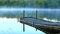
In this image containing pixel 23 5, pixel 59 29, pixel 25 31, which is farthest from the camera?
pixel 23 5

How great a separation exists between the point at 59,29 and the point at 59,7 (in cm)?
4315

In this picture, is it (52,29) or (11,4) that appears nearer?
(52,29)

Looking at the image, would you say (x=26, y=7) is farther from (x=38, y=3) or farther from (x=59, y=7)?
(x=59, y=7)

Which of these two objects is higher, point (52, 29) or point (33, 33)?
point (52, 29)

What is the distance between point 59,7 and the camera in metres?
48.4

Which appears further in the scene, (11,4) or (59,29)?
(11,4)

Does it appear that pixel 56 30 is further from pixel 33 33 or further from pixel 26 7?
pixel 26 7

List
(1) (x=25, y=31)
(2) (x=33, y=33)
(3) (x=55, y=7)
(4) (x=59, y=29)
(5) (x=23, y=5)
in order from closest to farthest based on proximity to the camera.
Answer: (4) (x=59, y=29) → (2) (x=33, y=33) → (1) (x=25, y=31) → (3) (x=55, y=7) → (5) (x=23, y=5)

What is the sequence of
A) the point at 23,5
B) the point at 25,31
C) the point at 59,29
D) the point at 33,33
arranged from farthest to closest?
the point at 23,5
the point at 25,31
the point at 33,33
the point at 59,29

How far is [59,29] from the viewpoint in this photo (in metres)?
5.75

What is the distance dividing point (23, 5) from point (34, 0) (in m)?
4.22

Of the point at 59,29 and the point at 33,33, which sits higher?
the point at 59,29

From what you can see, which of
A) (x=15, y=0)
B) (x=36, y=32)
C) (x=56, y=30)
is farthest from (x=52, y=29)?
(x=15, y=0)

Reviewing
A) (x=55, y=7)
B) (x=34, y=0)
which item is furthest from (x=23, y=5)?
(x=55, y=7)
